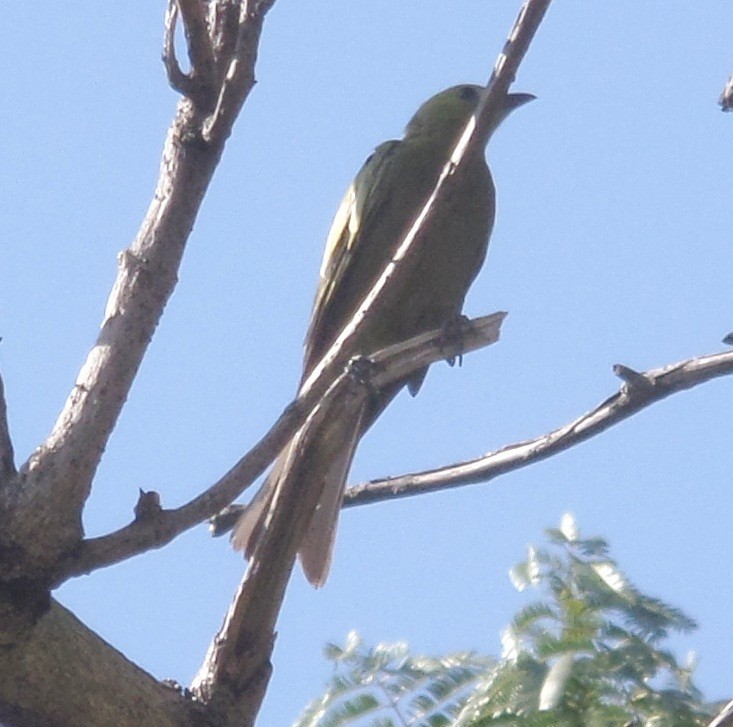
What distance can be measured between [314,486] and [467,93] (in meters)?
4.26

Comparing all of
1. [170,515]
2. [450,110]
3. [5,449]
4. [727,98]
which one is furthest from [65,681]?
[450,110]

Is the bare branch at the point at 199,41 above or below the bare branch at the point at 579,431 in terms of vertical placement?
above

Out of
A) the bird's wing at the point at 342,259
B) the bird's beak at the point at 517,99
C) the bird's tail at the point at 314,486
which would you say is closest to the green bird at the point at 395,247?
the bird's wing at the point at 342,259

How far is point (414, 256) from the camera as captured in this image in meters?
3.19

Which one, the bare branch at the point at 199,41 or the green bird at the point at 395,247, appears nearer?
the bare branch at the point at 199,41

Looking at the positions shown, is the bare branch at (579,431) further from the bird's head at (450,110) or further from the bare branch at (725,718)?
the bird's head at (450,110)

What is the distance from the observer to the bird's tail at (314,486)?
3268 millimetres

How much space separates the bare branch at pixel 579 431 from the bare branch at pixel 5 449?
1.19m

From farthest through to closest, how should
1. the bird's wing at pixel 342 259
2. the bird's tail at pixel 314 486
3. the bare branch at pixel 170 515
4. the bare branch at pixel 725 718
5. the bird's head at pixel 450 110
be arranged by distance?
the bird's head at pixel 450 110
the bird's wing at pixel 342 259
the bird's tail at pixel 314 486
the bare branch at pixel 170 515
the bare branch at pixel 725 718

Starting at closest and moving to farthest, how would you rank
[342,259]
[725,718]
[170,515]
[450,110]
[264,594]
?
[725,718] → [170,515] → [264,594] → [342,259] → [450,110]

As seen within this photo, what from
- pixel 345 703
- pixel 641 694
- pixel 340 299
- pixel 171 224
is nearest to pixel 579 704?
pixel 641 694

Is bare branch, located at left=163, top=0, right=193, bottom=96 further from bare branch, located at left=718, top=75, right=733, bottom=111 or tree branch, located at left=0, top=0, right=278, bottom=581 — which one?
bare branch, located at left=718, top=75, right=733, bottom=111

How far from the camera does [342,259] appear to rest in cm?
584

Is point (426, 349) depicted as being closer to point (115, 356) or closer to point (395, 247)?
point (115, 356)
